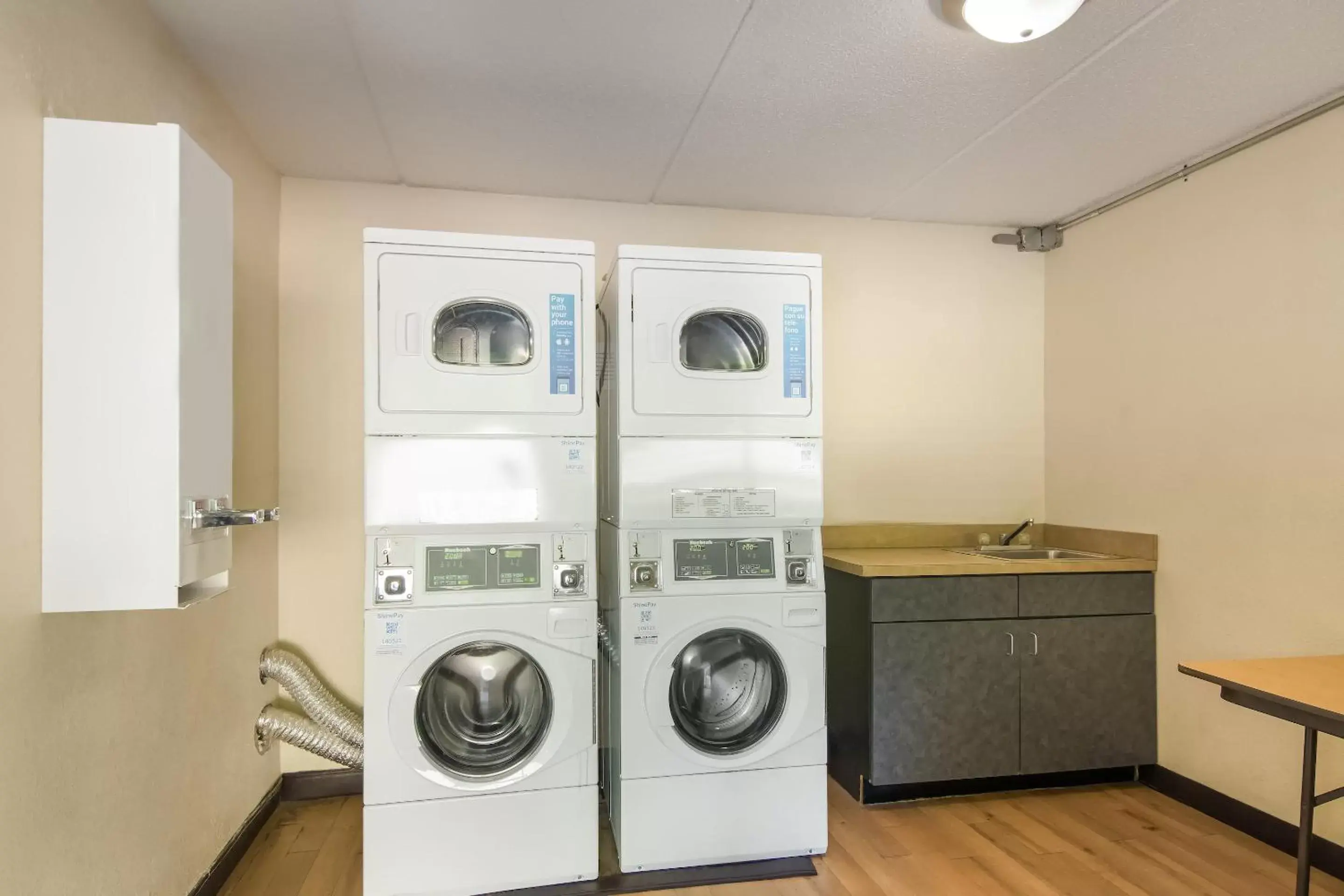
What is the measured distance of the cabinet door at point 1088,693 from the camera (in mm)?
2916

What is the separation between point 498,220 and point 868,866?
275 centimetres

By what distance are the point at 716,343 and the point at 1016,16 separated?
117cm

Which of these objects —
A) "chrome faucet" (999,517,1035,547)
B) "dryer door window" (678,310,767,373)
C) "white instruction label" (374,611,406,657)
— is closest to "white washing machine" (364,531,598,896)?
"white instruction label" (374,611,406,657)

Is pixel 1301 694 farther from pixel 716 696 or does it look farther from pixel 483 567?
pixel 483 567

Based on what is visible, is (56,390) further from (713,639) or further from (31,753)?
(713,639)

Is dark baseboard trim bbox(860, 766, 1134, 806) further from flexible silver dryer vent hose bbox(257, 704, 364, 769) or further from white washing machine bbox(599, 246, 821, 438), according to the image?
flexible silver dryer vent hose bbox(257, 704, 364, 769)

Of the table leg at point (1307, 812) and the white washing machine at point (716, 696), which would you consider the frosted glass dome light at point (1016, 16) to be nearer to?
the white washing machine at point (716, 696)

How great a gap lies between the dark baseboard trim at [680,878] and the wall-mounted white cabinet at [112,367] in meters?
1.44

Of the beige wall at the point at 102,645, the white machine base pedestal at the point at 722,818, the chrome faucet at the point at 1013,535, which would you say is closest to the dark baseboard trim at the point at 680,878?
the white machine base pedestal at the point at 722,818

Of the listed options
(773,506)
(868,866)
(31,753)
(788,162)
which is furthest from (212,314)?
(868,866)

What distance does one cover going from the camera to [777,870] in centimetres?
237

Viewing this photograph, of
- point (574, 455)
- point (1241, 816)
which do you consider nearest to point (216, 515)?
point (574, 455)

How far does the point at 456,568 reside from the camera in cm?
221

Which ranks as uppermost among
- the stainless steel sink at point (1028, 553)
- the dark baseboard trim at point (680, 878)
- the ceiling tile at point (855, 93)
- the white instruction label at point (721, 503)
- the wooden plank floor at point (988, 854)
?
the ceiling tile at point (855, 93)
